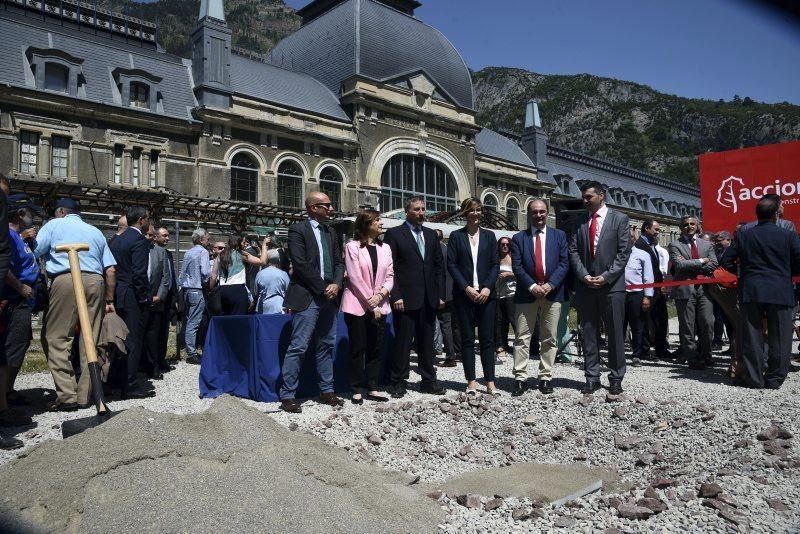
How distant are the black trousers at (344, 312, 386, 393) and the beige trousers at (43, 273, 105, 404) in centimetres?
276

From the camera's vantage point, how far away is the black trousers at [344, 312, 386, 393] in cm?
660

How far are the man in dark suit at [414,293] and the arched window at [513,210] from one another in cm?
3218

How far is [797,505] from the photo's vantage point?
3.42 meters

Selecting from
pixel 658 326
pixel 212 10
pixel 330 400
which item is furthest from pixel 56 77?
pixel 658 326

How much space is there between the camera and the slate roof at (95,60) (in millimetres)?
21297

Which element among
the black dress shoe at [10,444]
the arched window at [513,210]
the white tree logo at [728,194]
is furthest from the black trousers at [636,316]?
the arched window at [513,210]

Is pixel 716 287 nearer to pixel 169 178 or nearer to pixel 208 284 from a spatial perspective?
pixel 208 284

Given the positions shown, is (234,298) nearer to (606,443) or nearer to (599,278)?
(599,278)

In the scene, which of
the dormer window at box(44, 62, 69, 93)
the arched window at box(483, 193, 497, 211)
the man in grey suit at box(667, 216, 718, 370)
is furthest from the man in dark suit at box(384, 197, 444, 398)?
the arched window at box(483, 193, 497, 211)

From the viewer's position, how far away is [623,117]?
4651 inches

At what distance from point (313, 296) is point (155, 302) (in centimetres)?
319

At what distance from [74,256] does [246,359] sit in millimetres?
2292

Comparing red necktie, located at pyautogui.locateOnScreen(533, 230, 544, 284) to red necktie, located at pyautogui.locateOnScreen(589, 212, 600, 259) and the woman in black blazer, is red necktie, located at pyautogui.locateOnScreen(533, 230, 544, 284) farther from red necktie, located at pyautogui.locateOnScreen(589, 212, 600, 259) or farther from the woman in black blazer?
red necktie, located at pyautogui.locateOnScreen(589, 212, 600, 259)

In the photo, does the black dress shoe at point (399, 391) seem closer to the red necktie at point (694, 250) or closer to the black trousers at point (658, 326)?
the black trousers at point (658, 326)
